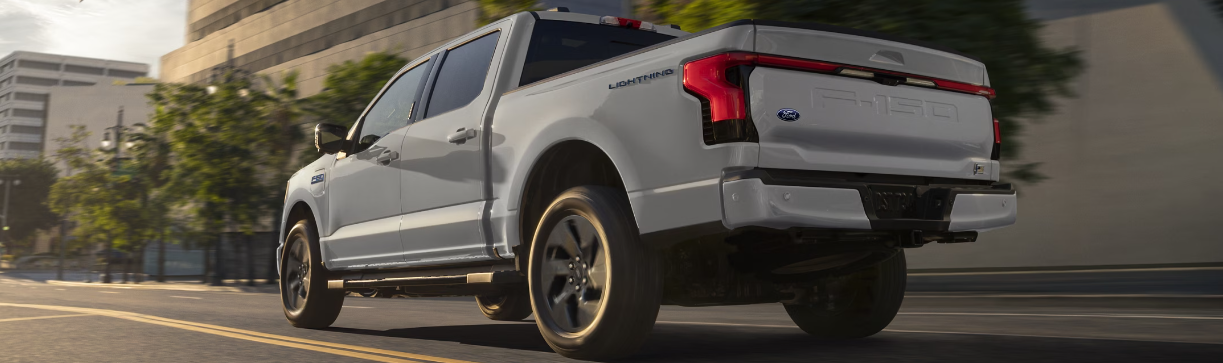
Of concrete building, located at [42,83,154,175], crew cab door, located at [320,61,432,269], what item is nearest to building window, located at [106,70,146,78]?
concrete building, located at [42,83,154,175]

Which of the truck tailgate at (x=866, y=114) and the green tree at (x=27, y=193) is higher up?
the green tree at (x=27, y=193)

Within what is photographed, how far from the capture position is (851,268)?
4.98m

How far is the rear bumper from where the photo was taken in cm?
391

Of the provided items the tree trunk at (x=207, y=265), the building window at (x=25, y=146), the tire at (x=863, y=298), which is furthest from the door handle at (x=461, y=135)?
the building window at (x=25, y=146)

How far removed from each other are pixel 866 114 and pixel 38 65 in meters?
173

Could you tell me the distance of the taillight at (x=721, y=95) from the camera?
159 inches

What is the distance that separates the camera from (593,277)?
468 cm

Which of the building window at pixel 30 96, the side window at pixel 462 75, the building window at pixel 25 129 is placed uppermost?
the building window at pixel 30 96

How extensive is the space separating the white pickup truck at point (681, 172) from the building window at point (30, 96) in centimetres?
16519

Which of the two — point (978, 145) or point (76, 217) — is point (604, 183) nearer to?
point (978, 145)

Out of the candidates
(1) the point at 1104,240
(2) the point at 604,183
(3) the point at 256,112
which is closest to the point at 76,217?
(3) the point at 256,112

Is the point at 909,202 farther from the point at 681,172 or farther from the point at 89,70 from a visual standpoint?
the point at 89,70

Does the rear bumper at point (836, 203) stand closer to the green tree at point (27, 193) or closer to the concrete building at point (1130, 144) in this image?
the concrete building at point (1130, 144)

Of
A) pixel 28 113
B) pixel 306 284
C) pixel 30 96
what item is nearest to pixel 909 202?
pixel 306 284
